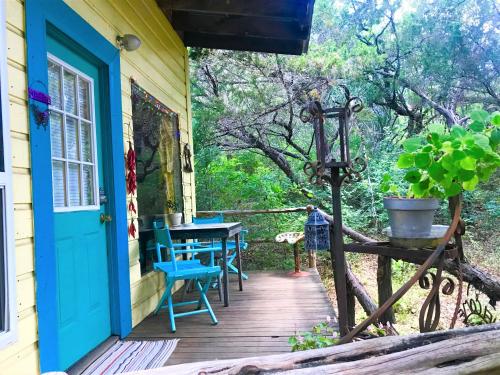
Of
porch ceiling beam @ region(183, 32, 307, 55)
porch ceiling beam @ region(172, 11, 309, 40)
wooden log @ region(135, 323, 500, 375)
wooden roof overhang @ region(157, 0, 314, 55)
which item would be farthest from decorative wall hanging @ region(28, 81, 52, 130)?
porch ceiling beam @ region(183, 32, 307, 55)

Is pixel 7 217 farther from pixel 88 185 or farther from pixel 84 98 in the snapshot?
pixel 84 98

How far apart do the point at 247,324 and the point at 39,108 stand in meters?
2.06

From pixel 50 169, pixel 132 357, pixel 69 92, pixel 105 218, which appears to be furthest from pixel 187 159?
pixel 50 169

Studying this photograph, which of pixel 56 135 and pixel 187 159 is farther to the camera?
pixel 187 159

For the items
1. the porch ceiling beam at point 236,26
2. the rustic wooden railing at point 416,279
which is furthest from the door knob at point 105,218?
the porch ceiling beam at point 236,26

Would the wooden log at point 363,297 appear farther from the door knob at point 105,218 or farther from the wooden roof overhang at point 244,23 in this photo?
the wooden roof overhang at point 244,23

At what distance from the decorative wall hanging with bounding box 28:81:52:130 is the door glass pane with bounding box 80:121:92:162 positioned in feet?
1.86

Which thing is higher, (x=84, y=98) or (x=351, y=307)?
(x=84, y=98)

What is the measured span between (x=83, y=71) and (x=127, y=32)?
0.76 m

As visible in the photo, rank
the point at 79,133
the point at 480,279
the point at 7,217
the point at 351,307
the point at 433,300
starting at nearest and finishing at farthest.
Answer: the point at 433,300 → the point at 7,217 → the point at 480,279 → the point at 79,133 → the point at 351,307

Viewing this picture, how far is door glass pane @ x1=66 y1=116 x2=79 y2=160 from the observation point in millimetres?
2322

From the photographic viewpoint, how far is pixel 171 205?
4.12m

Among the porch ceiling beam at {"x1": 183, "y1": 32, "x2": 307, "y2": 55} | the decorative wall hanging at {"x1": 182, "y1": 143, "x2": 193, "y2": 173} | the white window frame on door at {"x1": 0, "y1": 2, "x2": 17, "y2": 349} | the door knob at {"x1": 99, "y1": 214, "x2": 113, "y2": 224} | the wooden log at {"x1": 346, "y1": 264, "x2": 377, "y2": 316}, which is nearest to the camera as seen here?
Answer: the white window frame on door at {"x1": 0, "y1": 2, "x2": 17, "y2": 349}

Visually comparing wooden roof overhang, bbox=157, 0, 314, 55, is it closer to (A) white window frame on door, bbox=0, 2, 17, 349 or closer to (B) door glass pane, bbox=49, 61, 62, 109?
(B) door glass pane, bbox=49, 61, 62, 109
